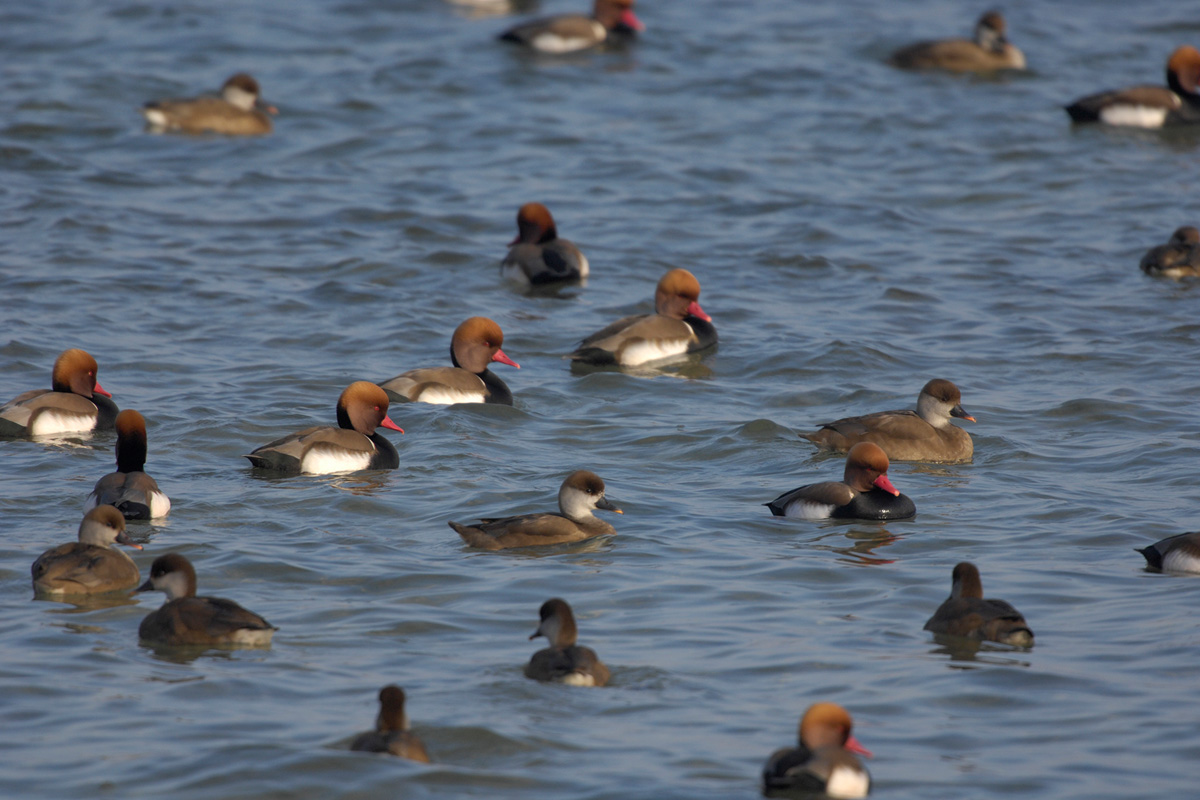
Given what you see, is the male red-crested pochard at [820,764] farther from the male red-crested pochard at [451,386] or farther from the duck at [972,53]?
the duck at [972,53]

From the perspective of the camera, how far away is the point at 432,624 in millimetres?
7996

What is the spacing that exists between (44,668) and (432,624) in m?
1.94

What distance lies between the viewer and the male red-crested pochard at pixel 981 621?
7.63 m

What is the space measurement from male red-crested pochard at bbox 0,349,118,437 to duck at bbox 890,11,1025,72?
53.1 feet

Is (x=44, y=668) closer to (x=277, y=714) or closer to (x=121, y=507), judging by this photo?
(x=277, y=714)

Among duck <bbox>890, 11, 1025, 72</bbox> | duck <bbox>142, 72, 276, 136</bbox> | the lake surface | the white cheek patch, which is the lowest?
the lake surface

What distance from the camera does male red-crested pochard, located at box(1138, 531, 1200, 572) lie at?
8.59m

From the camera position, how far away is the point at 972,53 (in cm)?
2372

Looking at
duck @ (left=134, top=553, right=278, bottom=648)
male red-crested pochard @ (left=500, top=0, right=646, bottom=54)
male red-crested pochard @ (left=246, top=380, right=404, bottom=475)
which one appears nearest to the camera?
duck @ (left=134, top=553, right=278, bottom=648)

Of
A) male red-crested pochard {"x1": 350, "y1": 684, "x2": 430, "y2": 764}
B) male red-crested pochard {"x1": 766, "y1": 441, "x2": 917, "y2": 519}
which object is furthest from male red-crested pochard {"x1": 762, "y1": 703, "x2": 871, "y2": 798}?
male red-crested pochard {"x1": 766, "y1": 441, "x2": 917, "y2": 519}

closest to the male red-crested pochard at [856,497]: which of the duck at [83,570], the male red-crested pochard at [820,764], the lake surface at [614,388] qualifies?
the lake surface at [614,388]

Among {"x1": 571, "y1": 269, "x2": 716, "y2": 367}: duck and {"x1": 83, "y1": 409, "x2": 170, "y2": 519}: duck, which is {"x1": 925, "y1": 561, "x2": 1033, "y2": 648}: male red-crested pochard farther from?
{"x1": 571, "y1": 269, "x2": 716, "y2": 367}: duck

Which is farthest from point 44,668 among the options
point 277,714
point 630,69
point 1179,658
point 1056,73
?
point 1056,73

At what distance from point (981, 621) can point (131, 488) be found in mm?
5093
